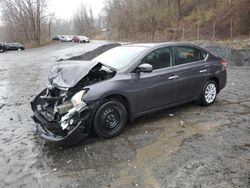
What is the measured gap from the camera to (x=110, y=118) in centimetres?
531

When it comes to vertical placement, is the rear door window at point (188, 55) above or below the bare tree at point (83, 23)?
below

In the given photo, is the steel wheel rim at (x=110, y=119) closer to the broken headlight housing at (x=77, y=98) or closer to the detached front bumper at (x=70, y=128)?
the detached front bumper at (x=70, y=128)

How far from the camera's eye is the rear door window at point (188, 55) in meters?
6.58

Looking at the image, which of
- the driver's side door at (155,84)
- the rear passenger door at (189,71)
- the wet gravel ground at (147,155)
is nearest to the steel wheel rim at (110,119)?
the wet gravel ground at (147,155)

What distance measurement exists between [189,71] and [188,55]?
442 mm

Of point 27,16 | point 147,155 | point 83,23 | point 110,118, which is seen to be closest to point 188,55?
point 110,118

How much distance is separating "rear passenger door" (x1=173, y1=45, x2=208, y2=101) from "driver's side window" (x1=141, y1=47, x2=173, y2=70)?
0.18 m

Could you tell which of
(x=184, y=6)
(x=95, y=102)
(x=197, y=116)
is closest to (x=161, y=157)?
(x=95, y=102)

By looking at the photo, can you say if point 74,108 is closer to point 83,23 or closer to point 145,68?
point 145,68

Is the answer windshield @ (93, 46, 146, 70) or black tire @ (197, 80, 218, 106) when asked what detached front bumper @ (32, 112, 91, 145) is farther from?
black tire @ (197, 80, 218, 106)

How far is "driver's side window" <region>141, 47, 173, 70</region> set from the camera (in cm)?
603

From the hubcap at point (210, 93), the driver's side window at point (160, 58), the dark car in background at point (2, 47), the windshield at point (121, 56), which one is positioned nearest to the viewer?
the windshield at point (121, 56)

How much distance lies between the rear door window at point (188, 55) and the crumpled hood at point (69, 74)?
2.06 m

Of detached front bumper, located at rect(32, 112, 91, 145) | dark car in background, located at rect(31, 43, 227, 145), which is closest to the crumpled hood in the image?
dark car in background, located at rect(31, 43, 227, 145)
